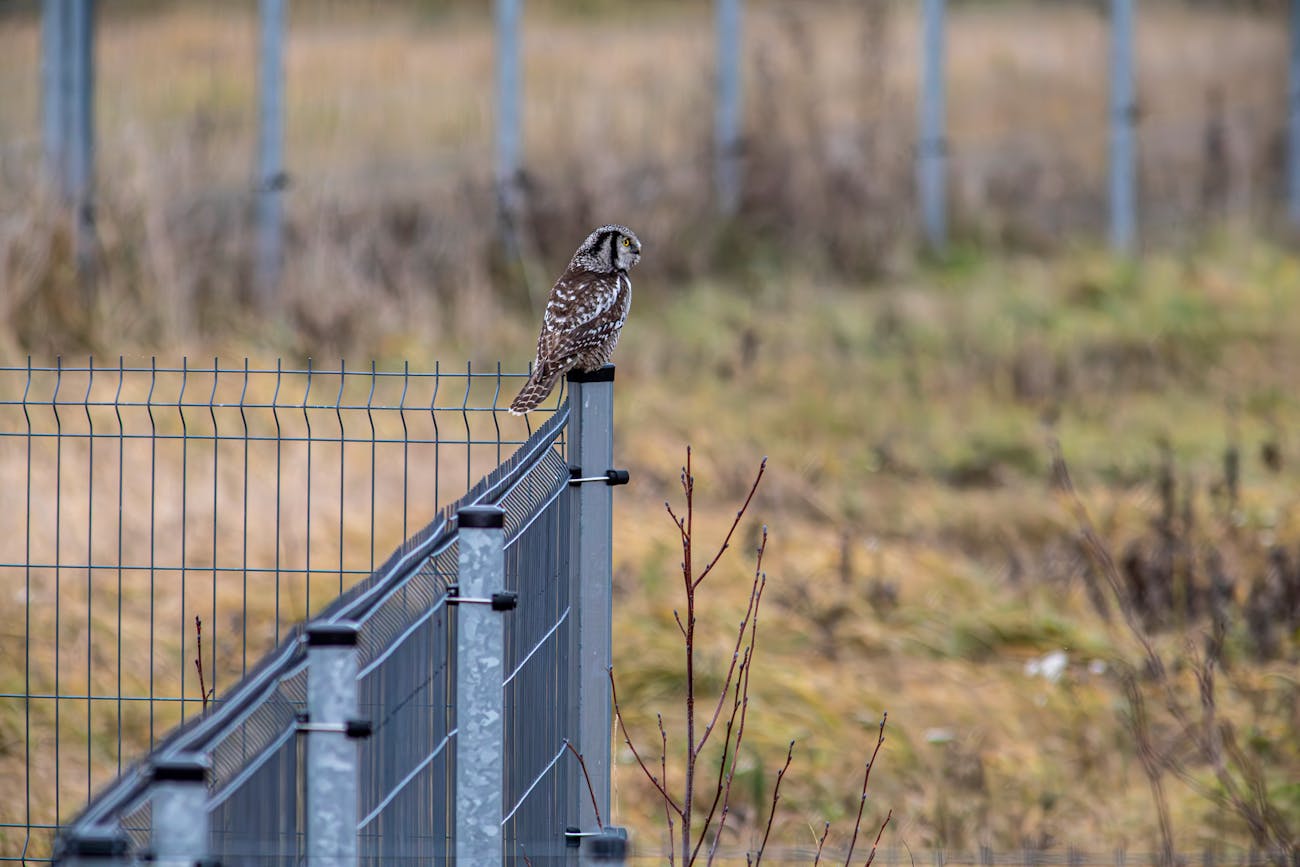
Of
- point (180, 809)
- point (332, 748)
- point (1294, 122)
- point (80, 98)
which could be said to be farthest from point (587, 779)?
point (1294, 122)

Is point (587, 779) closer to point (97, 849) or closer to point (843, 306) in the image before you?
point (97, 849)

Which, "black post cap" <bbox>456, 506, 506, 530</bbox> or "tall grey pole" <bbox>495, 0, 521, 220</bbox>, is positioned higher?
"tall grey pole" <bbox>495, 0, 521, 220</bbox>

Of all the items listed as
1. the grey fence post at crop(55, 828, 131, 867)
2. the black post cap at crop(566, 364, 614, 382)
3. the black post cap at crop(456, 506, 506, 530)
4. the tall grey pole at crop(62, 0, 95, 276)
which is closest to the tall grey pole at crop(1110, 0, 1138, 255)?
the tall grey pole at crop(62, 0, 95, 276)

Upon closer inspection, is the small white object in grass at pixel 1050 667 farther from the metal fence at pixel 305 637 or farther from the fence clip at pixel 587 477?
the fence clip at pixel 587 477

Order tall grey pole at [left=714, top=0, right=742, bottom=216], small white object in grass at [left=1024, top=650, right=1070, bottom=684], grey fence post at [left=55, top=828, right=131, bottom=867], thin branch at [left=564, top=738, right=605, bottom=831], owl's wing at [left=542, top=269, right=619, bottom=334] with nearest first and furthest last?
grey fence post at [left=55, top=828, right=131, bottom=867], thin branch at [left=564, top=738, right=605, bottom=831], owl's wing at [left=542, top=269, right=619, bottom=334], small white object in grass at [left=1024, top=650, right=1070, bottom=684], tall grey pole at [left=714, top=0, right=742, bottom=216]

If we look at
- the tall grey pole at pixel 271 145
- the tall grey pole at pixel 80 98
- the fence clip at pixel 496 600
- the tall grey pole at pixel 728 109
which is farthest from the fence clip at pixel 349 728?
the tall grey pole at pixel 728 109

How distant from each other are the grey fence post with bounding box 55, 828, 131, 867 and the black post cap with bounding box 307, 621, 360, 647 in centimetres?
Answer: 46

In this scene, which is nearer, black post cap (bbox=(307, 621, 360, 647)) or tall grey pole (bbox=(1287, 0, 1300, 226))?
black post cap (bbox=(307, 621, 360, 647))

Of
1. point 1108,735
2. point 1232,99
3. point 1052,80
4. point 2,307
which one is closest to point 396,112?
point 2,307

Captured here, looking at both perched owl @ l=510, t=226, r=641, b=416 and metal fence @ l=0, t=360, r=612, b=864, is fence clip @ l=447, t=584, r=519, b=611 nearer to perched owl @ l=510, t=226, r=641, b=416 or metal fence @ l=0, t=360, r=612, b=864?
metal fence @ l=0, t=360, r=612, b=864

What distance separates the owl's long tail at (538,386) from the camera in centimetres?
Result: 546

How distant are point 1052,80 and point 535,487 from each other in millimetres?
13184

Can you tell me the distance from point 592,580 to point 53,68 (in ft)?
30.6

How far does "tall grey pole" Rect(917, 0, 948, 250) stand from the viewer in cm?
1310
